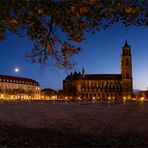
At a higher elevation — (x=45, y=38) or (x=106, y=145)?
(x=45, y=38)

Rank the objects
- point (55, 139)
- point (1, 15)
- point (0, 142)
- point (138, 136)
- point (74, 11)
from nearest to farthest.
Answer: point (74, 11), point (1, 15), point (0, 142), point (55, 139), point (138, 136)

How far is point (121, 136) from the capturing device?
17625mm

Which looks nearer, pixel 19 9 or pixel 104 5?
pixel 104 5

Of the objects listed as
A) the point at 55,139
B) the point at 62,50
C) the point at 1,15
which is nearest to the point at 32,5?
the point at 1,15

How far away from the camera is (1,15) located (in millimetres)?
11062

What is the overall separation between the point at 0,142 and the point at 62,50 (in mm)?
4271

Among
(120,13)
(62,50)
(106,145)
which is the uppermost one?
(120,13)

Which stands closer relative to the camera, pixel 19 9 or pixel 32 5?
pixel 32 5

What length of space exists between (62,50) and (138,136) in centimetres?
649

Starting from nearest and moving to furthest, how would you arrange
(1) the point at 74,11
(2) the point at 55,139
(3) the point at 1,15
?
(1) the point at 74,11 → (3) the point at 1,15 → (2) the point at 55,139

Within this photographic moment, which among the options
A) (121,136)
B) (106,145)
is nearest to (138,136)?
(121,136)

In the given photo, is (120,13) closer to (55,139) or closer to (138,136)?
(55,139)

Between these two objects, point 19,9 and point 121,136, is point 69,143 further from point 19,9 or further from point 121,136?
point 19,9

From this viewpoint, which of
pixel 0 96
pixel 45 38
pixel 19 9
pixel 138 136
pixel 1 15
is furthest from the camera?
pixel 0 96
